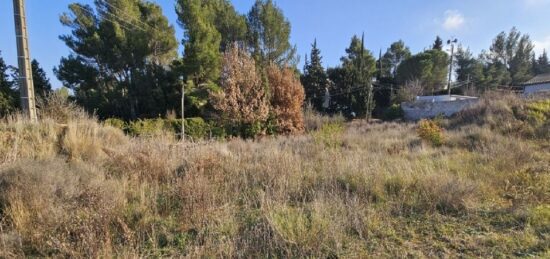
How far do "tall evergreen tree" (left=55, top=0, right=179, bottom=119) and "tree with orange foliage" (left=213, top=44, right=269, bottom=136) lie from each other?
835 centimetres

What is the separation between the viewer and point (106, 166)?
558cm

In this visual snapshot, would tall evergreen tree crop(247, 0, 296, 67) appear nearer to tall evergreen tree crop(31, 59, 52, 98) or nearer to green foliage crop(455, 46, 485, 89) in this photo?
tall evergreen tree crop(31, 59, 52, 98)

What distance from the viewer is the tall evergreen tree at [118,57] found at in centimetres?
2461

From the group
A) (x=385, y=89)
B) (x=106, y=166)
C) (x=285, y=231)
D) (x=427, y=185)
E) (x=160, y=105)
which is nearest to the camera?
(x=285, y=231)

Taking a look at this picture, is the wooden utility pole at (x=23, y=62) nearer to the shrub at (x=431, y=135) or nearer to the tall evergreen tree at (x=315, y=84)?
the shrub at (x=431, y=135)

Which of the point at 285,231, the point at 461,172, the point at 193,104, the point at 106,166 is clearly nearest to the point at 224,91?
the point at 193,104

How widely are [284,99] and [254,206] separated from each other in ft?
55.8

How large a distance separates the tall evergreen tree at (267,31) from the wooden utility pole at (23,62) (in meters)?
24.0

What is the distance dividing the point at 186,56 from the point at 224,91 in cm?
667

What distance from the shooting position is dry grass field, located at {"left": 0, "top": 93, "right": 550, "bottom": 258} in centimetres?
306

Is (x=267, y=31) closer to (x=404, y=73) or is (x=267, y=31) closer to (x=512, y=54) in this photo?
(x=404, y=73)

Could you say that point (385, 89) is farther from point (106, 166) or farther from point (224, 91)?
point (106, 166)

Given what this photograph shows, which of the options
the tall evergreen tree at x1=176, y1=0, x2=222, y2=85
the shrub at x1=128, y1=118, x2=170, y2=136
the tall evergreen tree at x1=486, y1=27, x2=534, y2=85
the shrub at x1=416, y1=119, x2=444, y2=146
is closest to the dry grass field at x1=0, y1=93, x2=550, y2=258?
the shrub at x1=416, y1=119, x2=444, y2=146

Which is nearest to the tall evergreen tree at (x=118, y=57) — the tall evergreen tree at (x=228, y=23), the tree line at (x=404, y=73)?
the tall evergreen tree at (x=228, y=23)
